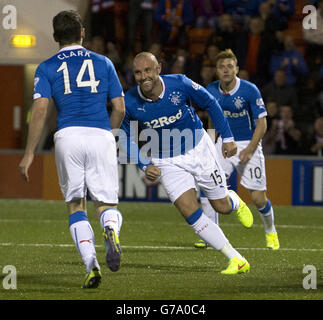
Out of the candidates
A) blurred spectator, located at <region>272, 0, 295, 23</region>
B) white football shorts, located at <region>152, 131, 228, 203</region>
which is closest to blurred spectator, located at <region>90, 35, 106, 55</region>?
blurred spectator, located at <region>272, 0, 295, 23</region>

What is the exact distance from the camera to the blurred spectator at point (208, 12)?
55.5ft

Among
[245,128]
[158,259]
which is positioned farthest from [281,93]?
[158,259]

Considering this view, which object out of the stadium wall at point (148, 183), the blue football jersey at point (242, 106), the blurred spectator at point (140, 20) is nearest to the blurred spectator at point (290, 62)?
the stadium wall at point (148, 183)

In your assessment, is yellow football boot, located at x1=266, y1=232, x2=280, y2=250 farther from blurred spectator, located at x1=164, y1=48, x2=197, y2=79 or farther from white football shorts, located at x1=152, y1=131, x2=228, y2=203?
blurred spectator, located at x1=164, y1=48, x2=197, y2=79

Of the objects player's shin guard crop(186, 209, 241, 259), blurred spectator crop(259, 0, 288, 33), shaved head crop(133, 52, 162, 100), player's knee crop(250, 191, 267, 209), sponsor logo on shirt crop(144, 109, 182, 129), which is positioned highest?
blurred spectator crop(259, 0, 288, 33)

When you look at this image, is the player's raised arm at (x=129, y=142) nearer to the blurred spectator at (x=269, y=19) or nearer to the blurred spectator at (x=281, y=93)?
the blurred spectator at (x=281, y=93)

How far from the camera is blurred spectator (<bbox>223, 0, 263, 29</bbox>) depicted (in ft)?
54.0

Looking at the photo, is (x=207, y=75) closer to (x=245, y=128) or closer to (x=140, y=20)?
(x=140, y=20)

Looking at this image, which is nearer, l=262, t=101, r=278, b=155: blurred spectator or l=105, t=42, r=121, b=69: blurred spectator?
l=262, t=101, r=278, b=155: blurred spectator

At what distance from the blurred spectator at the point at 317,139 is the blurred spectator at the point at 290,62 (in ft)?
4.04

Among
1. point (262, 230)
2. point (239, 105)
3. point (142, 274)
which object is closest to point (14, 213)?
point (262, 230)

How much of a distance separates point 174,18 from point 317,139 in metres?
4.12

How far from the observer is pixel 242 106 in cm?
938

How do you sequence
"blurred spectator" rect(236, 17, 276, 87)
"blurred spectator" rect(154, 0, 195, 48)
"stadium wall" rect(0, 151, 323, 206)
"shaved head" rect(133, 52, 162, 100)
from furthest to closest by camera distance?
"blurred spectator" rect(154, 0, 195, 48)
"blurred spectator" rect(236, 17, 276, 87)
"stadium wall" rect(0, 151, 323, 206)
"shaved head" rect(133, 52, 162, 100)
